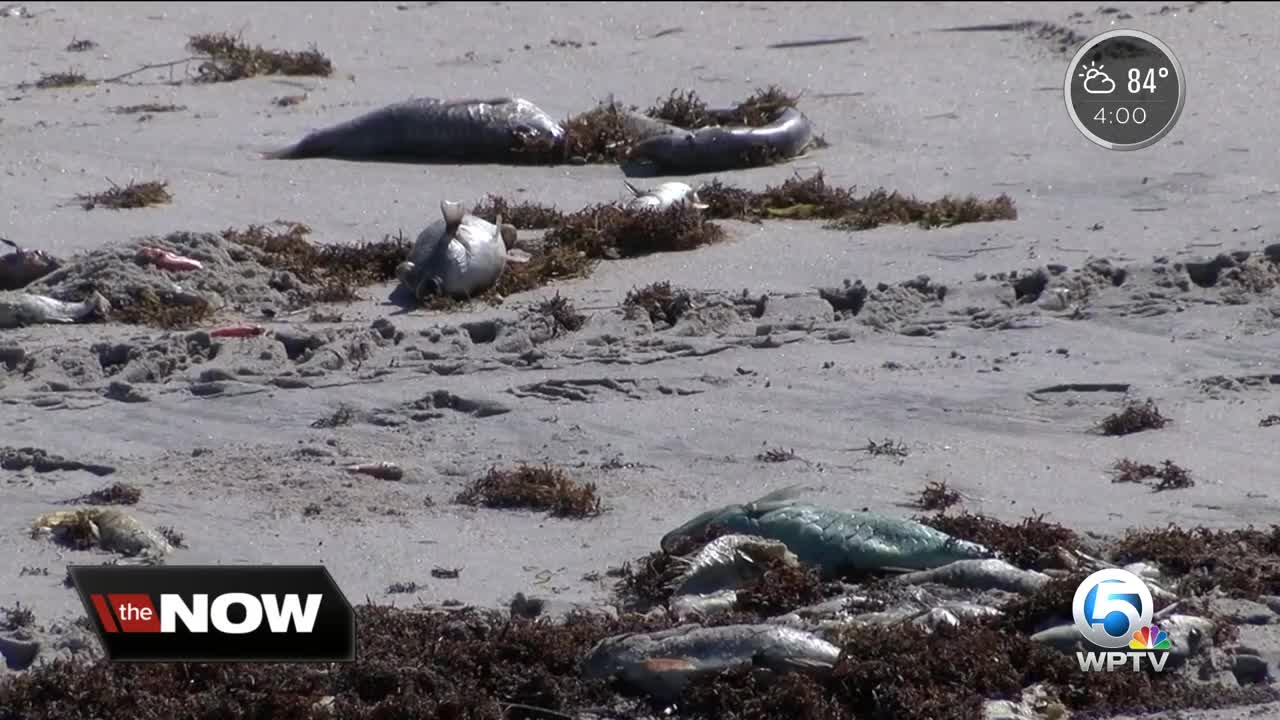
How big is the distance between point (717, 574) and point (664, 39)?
9.24 metres

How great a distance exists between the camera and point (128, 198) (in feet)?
31.6

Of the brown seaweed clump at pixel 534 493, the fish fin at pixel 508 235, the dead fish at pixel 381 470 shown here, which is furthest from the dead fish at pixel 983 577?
the fish fin at pixel 508 235

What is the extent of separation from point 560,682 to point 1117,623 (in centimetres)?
147

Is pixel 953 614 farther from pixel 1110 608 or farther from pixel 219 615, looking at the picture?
pixel 219 615

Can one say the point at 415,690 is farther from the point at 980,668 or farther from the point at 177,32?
the point at 177,32

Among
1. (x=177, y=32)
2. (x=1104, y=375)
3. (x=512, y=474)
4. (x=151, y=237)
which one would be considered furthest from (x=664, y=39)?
(x=512, y=474)

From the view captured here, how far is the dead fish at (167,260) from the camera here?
8430 mm

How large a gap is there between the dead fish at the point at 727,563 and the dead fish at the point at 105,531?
5.12ft

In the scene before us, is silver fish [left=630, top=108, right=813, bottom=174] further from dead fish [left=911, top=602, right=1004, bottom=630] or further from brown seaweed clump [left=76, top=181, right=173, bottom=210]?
dead fish [left=911, top=602, right=1004, bottom=630]

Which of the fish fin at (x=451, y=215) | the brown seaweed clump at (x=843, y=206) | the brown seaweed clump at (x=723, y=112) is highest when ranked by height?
the brown seaweed clump at (x=723, y=112)

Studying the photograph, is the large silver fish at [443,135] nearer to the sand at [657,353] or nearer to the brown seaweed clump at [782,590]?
the sand at [657,353]

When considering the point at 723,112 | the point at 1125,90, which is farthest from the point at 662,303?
the point at 1125,90

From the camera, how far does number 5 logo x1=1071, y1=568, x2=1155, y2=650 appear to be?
5055 mm

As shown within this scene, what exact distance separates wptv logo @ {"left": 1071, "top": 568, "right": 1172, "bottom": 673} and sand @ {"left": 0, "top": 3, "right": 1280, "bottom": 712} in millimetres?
333
